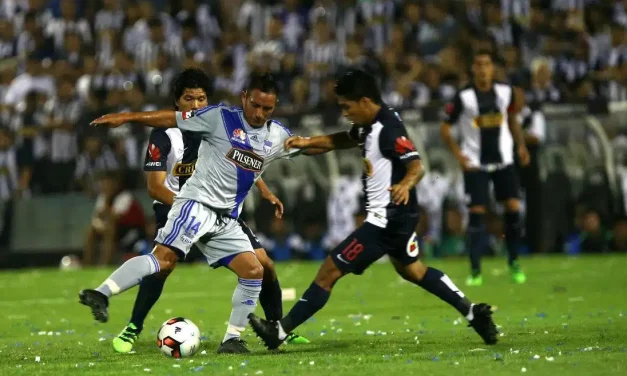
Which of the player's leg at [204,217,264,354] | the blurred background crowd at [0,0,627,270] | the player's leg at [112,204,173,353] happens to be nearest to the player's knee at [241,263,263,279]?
the player's leg at [204,217,264,354]

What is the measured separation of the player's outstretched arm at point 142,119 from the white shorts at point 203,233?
1.93ft

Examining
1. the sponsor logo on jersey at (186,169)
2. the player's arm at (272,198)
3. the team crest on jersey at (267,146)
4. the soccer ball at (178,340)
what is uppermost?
the team crest on jersey at (267,146)

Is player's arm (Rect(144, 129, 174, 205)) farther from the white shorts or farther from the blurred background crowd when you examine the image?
the blurred background crowd

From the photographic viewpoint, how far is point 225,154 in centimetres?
855

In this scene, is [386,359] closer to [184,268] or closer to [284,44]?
[184,268]

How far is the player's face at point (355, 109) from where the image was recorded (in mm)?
8453

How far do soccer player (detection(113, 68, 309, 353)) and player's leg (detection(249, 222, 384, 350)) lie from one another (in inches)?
A: 30.2

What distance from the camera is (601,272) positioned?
52.3 feet

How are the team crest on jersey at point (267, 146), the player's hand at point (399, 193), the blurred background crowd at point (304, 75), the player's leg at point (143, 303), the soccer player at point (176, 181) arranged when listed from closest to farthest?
the player's hand at point (399, 193) < the team crest on jersey at point (267, 146) < the player's leg at point (143, 303) < the soccer player at point (176, 181) < the blurred background crowd at point (304, 75)

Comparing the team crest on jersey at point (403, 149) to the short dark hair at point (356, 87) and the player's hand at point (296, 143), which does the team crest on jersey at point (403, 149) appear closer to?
the short dark hair at point (356, 87)

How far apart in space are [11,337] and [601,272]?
27.9 ft

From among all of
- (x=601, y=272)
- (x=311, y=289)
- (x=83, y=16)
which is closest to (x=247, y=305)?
(x=311, y=289)

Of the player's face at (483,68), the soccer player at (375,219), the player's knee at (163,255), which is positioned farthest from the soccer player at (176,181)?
the player's face at (483,68)

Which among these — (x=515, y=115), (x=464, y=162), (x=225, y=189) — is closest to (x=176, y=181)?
(x=225, y=189)
